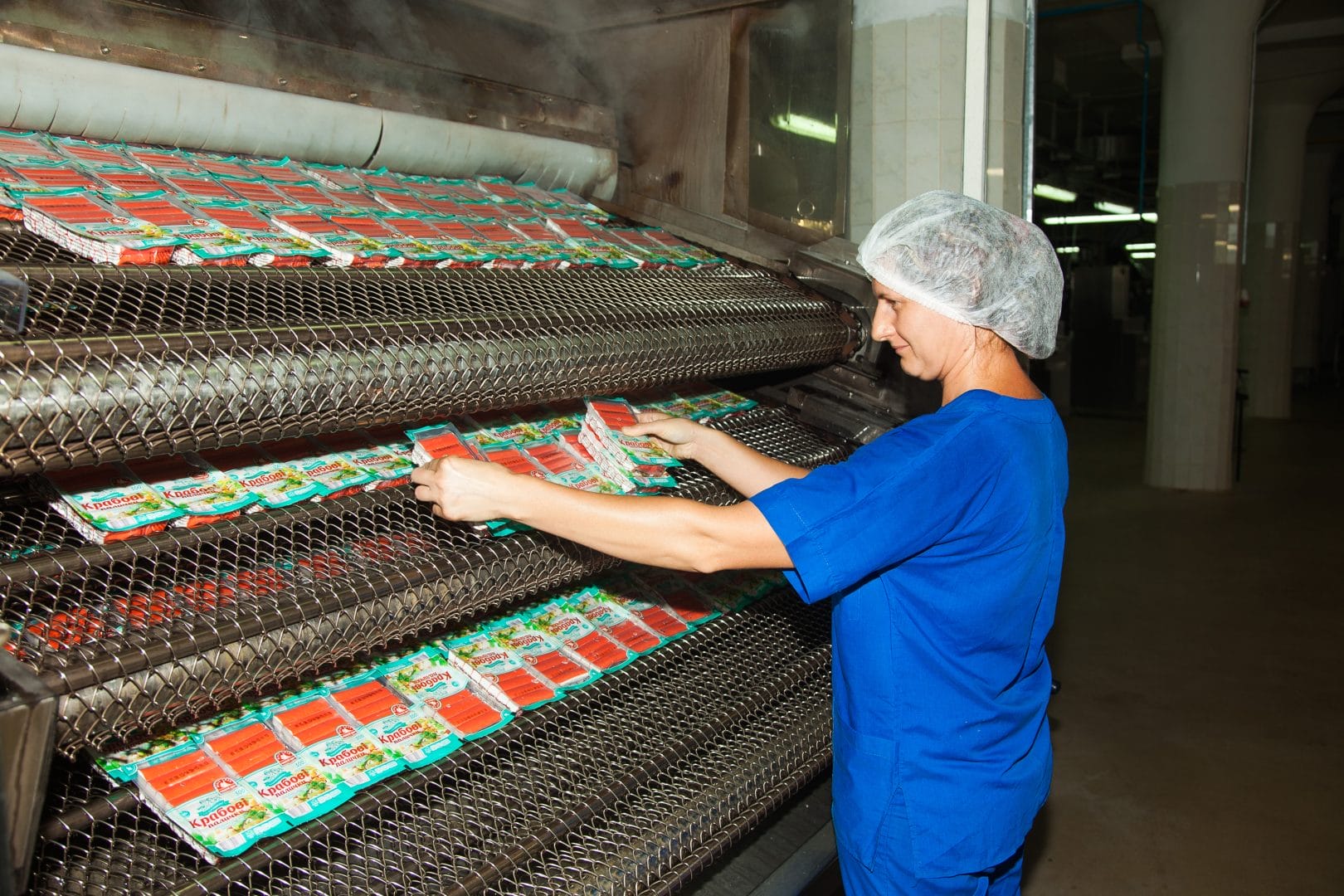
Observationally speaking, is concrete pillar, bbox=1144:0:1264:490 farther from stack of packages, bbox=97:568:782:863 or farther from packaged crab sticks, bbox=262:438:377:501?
packaged crab sticks, bbox=262:438:377:501

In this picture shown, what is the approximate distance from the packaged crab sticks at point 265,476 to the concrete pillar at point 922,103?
5.82 ft

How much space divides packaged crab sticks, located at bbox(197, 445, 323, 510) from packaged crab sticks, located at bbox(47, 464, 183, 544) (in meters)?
0.11

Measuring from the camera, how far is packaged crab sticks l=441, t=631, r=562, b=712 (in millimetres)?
1453

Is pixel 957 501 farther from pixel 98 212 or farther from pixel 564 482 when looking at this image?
pixel 98 212

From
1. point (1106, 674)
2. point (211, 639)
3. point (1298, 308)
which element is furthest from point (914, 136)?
point (1298, 308)

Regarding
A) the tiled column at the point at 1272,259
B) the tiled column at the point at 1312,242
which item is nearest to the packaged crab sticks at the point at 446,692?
the tiled column at the point at 1272,259

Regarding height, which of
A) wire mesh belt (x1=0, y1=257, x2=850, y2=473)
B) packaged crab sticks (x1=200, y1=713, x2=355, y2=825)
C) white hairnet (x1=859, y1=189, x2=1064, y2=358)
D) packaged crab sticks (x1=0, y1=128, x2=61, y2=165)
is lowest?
packaged crab sticks (x1=200, y1=713, x2=355, y2=825)

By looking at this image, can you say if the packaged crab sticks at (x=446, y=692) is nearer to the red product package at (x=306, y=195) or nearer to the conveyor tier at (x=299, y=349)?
the conveyor tier at (x=299, y=349)

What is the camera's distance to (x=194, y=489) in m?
1.28

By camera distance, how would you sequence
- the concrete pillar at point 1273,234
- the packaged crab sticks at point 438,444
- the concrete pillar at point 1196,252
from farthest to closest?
1. the concrete pillar at point 1273,234
2. the concrete pillar at point 1196,252
3. the packaged crab sticks at point 438,444

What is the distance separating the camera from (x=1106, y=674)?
3891 millimetres

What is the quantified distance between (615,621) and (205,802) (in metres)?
0.80

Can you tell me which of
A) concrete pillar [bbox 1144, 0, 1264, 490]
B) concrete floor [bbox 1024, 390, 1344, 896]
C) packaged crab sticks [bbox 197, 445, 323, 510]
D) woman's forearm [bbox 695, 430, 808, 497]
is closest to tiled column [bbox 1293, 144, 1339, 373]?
concrete pillar [bbox 1144, 0, 1264, 490]

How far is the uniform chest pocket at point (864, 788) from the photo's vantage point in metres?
1.42
